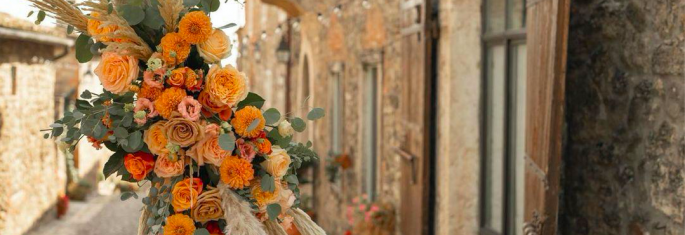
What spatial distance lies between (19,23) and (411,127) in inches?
236

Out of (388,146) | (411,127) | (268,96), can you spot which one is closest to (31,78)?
(268,96)

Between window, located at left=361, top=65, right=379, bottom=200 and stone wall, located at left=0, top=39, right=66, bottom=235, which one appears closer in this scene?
window, located at left=361, top=65, right=379, bottom=200

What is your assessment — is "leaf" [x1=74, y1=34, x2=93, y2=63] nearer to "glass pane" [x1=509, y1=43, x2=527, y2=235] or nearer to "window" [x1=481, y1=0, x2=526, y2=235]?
"window" [x1=481, y1=0, x2=526, y2=235]

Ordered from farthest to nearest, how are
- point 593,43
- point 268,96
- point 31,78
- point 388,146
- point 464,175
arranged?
point 268,96, point 31,78, point 388,146, point 464,175, point 593,43

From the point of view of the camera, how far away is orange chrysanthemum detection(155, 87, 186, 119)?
2.57 metres

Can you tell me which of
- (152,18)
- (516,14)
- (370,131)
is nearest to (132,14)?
(152,18)

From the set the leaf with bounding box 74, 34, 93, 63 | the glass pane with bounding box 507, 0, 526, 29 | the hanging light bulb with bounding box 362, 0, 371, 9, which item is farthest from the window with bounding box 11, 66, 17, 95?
the leaf with bounding box 74, 34, 93, 63

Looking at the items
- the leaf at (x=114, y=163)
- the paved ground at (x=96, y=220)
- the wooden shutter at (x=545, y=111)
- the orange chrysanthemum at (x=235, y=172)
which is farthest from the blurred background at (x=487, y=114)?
the paved ground at (x=96, y=220)

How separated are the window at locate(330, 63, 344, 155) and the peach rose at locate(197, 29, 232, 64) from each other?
21.5ft

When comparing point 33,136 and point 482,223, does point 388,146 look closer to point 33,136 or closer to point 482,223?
point 482,223

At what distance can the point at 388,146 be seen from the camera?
23.1 feet

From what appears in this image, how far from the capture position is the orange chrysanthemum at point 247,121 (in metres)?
2.65

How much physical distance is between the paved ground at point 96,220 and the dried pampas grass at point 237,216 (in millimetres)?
8638

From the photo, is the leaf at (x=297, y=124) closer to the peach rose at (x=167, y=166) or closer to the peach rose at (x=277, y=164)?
the peach rose at (x=277, y=164)
